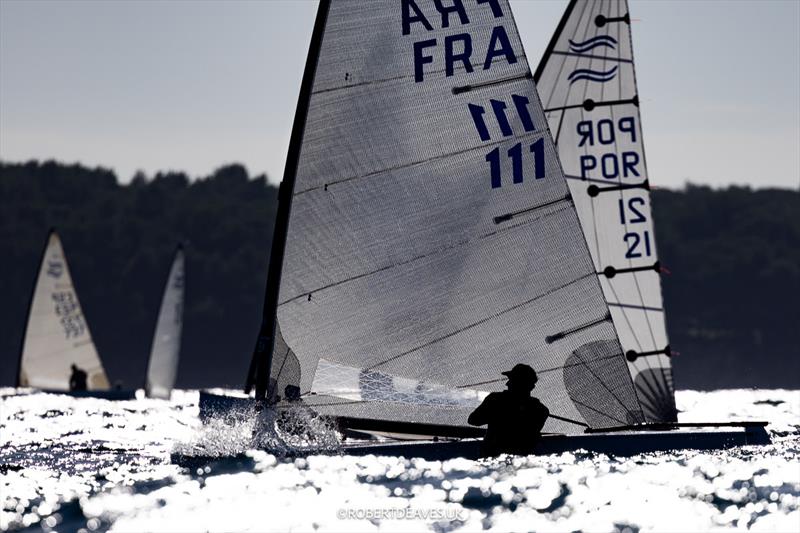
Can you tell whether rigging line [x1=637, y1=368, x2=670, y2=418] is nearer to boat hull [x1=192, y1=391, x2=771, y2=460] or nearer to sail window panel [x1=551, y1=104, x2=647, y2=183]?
sail window panel [x1=551, y1=104, x2=647, y2=183]

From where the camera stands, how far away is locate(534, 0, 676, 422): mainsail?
23.3m

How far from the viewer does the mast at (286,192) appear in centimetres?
1659

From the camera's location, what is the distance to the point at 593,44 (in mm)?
23516

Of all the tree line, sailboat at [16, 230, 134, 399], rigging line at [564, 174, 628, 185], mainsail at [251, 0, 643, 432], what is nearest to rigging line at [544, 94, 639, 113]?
rigging line at [564, 174, 628, 185]

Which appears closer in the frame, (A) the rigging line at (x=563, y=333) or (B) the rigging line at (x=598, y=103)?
(A) the rigging line at (x=563, y=333)

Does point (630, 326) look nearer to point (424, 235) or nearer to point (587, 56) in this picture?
point (587, 56)

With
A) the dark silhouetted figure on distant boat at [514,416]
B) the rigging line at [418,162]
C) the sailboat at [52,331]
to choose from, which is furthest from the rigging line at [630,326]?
the sailboat at [52,331]

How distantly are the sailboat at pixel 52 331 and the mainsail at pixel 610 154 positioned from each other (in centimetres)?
2405

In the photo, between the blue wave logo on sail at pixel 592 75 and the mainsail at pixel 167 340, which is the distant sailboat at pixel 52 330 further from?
the blue wave logo on sail at pixel 592 75

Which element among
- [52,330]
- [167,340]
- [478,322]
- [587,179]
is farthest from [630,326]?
[167,340]

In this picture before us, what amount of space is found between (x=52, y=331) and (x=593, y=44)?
26.4 m

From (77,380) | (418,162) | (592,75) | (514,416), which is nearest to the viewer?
(514,416)

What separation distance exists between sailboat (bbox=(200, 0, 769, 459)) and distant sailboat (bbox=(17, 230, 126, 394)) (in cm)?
2897

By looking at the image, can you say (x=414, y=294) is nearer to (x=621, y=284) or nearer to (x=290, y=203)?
(x=290, y=203)
